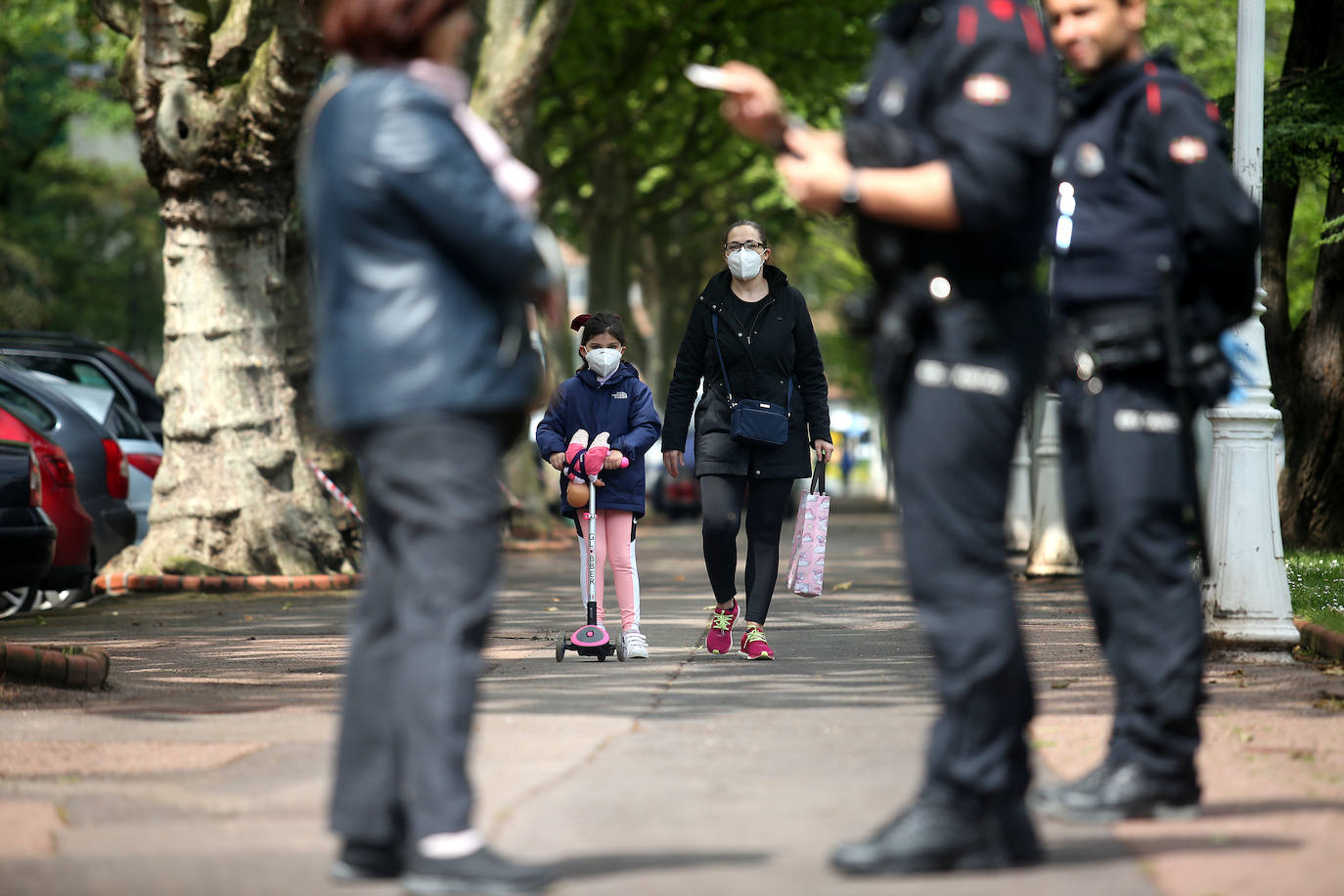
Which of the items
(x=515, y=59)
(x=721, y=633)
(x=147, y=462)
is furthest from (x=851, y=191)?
(x=515, y=59)

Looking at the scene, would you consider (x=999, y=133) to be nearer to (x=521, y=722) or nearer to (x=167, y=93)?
(x=521, y=722)

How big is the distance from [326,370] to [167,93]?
10.4 meters

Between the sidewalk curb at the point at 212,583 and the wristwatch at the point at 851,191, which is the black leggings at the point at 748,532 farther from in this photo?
the sidewalk curb at the point at 212,583

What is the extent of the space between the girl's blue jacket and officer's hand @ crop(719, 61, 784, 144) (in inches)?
182

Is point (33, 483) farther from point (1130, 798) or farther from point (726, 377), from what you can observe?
point (1130, 798)

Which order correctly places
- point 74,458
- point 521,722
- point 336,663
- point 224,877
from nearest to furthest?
1. point 224,877
2. point 521,722
3. point 336,663
4. point 74,458

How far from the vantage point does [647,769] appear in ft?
17.3

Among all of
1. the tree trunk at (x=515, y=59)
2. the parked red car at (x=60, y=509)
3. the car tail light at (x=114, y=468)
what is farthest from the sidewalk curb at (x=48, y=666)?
the tree trunk at (x=515, y=59)

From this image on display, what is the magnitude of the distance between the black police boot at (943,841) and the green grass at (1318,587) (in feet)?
16.8

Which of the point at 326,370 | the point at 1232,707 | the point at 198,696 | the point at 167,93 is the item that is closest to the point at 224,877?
the point at 326,370

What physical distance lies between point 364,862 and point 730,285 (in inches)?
211

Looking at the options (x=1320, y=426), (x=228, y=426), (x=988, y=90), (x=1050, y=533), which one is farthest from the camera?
(x=1320, y=426)

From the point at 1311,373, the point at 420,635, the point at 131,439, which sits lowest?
the point at 420,635

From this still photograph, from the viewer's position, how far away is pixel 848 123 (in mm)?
4219
